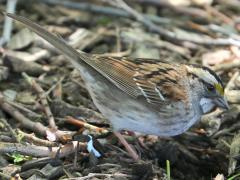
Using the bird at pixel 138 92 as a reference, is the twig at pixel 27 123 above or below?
below

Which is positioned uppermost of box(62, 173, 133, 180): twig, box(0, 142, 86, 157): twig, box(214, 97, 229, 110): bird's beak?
box(214, 97, 229, 110): bird's beak

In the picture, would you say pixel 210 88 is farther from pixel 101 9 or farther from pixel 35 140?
pixel 101 9

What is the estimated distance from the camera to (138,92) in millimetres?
4559

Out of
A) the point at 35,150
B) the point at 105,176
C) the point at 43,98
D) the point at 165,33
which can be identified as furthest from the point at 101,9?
the point at 105,176

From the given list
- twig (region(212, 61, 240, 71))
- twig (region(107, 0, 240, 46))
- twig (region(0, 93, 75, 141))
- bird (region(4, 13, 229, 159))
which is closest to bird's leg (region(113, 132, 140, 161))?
bird (region(4, 13, 229, 159))

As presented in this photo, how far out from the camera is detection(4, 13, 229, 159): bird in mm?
4473

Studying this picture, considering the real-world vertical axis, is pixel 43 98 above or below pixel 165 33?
below

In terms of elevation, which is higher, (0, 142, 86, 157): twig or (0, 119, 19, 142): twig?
(0, 119, 19, 142): twig

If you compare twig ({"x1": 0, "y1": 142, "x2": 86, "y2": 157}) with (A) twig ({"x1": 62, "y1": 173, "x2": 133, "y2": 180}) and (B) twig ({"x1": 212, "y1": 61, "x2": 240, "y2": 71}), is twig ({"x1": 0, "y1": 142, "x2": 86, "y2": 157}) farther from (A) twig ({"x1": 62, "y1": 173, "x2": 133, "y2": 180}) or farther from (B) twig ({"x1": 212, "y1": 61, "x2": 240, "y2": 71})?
(B) twig ({"x1": 212, "y1": 61, "x2": 240, "y2": 71})

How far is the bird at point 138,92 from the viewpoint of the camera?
447 cm

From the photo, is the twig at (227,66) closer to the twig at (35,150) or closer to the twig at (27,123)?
the twig at (27,123)

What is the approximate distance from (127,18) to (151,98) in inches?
73.4

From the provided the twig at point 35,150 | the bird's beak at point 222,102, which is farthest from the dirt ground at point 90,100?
the bird's beak at point 222,102

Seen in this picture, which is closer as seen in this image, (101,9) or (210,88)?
(210,88)
